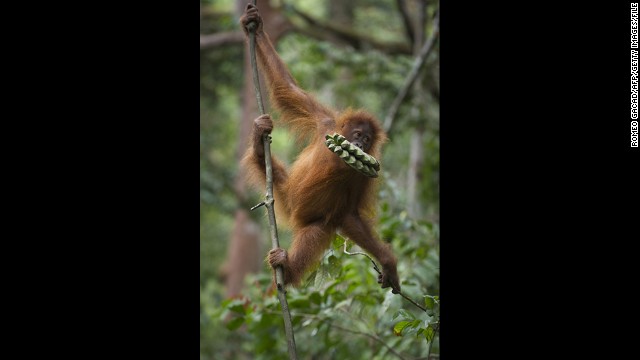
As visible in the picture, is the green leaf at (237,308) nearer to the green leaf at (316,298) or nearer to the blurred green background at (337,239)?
the blurred green background at (337,239)

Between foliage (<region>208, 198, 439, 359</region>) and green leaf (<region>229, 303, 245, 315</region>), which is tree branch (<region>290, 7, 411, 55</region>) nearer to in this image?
foliage (<region>208, 198, 439, 359</region>)

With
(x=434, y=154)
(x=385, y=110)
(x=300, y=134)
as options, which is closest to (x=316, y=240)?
(x=300, y=134)

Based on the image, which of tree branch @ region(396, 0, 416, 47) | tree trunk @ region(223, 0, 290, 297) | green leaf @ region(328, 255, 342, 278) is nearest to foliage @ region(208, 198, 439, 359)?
green leaf @ region(328, 255, 342, 278)

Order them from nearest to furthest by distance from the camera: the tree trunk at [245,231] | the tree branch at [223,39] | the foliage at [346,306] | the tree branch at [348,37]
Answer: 1. the foliage at [346,306]
2. the tree branch at [223,39]
3. the tree trunk at [245,231]
4. the tree branch at [348,37]

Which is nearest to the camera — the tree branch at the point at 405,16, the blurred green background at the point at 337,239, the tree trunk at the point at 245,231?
the blurred green background at the point at 337,239

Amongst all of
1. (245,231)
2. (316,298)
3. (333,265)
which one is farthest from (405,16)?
(333,265)

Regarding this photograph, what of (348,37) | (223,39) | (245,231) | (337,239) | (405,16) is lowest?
(337,239)

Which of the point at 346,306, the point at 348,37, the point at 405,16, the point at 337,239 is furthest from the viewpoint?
the point at 348,37

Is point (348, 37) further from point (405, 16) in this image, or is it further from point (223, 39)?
point (223, 39)

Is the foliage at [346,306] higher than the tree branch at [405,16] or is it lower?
lower

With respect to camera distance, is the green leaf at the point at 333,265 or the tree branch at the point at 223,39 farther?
the tree branch at the point at 223,39

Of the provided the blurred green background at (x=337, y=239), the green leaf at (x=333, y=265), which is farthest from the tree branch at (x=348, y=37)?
the green leaf at (x=333, y=265)

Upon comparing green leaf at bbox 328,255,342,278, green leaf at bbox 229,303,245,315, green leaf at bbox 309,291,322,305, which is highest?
green leaf at bbox 309,291,322,305
